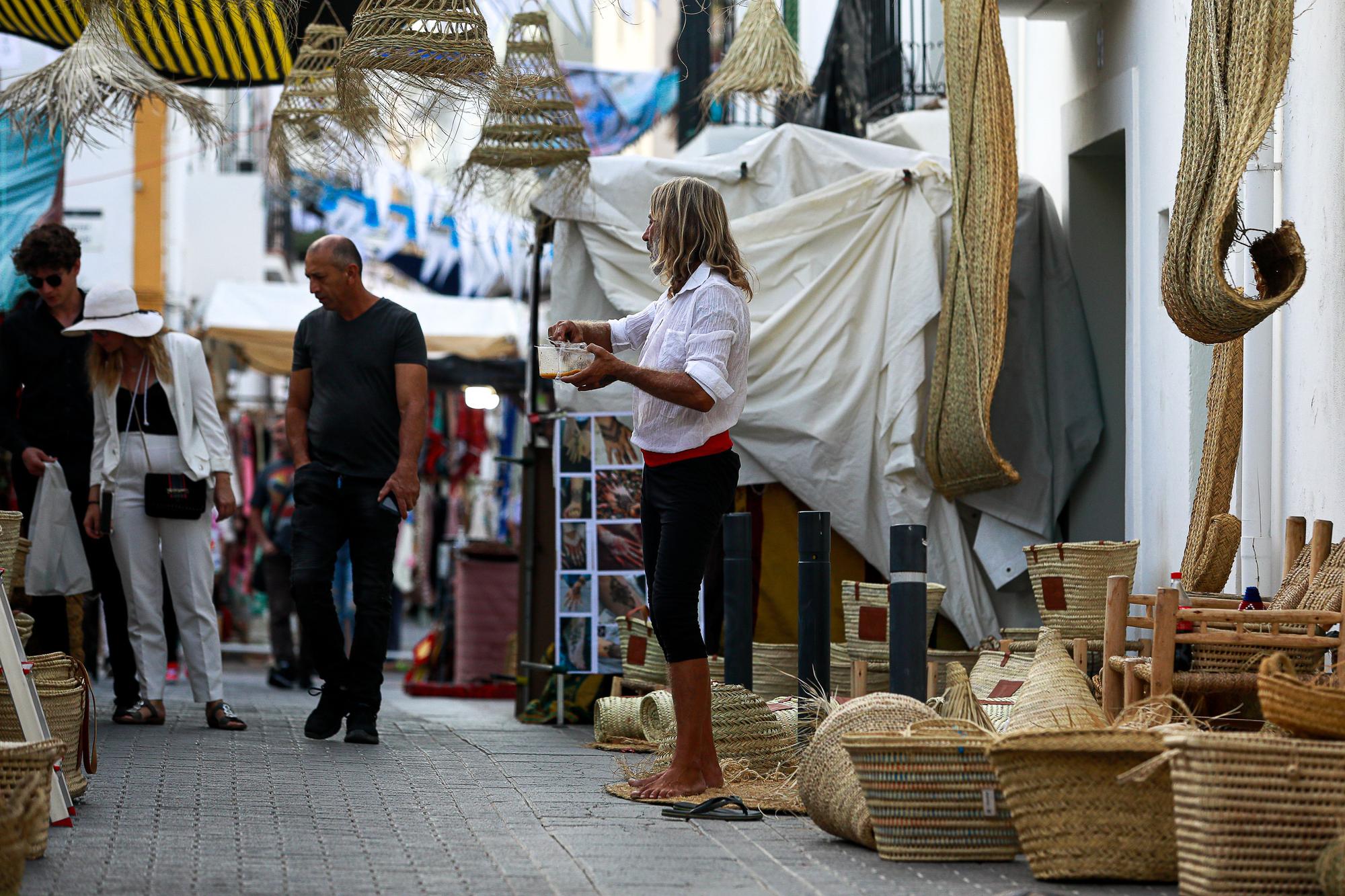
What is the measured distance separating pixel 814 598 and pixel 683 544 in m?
1.01

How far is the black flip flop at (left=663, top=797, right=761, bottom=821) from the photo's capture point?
4891 millimetres

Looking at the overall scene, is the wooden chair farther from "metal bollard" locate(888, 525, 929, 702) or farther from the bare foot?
the bare foot

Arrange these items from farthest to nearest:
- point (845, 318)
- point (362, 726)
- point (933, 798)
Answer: point (845, 318) < point (362, 726) < point (933, 798)

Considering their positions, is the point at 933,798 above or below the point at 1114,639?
below

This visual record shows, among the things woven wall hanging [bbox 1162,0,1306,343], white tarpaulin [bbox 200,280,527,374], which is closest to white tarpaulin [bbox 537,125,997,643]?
woven wall hanging [bbox 1162,0,1306,343]

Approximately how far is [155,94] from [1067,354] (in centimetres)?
442

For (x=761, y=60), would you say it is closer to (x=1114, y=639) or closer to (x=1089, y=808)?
(x=1114, y=639)

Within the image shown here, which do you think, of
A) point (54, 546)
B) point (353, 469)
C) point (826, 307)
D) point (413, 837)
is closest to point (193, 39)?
point (353, 469)

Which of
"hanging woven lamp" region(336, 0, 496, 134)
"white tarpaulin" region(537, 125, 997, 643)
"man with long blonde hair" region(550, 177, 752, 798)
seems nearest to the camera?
"man with long blonde hair" region(550, 177, 752, 798)

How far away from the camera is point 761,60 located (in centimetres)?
902

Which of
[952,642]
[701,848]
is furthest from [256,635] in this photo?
[701,848]

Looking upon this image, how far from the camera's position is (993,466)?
26.3 ft

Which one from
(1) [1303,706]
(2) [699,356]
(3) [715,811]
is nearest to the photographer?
(1) [1303,706]

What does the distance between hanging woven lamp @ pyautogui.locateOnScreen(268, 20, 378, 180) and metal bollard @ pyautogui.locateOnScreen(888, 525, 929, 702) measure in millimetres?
4171
